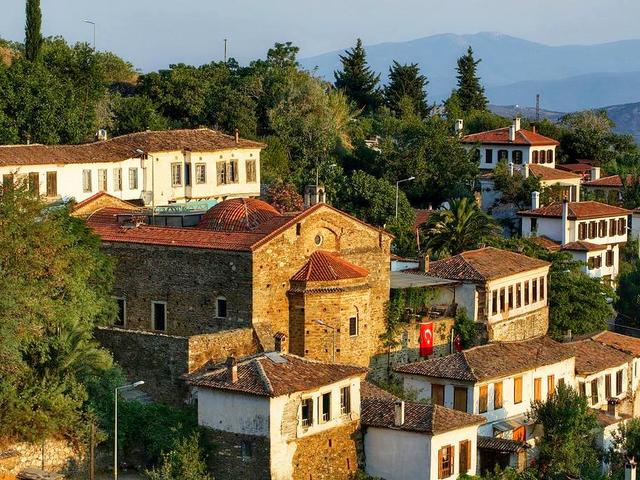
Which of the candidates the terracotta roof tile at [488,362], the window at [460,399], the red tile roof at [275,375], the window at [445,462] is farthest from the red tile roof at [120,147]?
the window at [445,462]

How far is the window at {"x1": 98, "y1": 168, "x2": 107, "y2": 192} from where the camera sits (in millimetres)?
68375

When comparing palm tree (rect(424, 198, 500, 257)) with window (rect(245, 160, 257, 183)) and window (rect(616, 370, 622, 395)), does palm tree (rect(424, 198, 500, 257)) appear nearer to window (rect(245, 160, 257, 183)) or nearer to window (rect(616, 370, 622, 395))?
window (rect(245, 160, 257, 183))

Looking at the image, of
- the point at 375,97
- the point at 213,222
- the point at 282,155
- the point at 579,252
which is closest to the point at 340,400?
the point at 213,222

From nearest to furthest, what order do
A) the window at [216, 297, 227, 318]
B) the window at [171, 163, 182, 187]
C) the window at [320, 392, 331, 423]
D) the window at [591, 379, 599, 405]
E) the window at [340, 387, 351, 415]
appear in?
1. the window at [320, 392, 331, 423]
2. the window at [340, 387, 351, 415]
3. the window at [216, 297, 227, 318]
4. the window at [591, 379, 599, 405]
5. the window at [171, 163, 182, 187]

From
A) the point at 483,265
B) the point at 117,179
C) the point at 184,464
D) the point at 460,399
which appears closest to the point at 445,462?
the point at 460,399

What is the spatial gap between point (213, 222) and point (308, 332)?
5.84 m

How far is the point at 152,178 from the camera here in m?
71.4

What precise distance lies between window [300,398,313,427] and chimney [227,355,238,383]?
2023 mm

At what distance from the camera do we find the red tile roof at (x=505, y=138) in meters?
96.8

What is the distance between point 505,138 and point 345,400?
52.9m

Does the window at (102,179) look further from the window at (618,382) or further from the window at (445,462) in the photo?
the window at (445,462)

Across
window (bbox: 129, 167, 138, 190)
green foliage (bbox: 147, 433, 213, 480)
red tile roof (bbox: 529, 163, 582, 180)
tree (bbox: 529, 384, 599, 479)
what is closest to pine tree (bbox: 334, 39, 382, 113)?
red tile roof (bbox: 529, 163, 582, 180)

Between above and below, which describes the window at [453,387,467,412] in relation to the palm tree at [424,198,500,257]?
below

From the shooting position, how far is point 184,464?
144 ft
